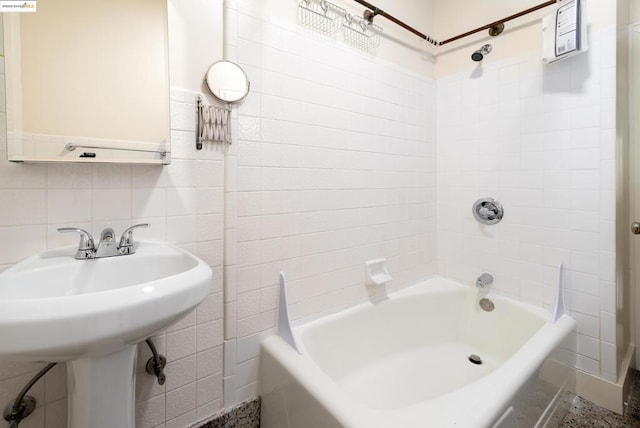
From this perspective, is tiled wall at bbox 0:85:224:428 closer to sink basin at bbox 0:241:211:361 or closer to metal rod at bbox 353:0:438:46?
sink basin at bbox 0:241:211:361

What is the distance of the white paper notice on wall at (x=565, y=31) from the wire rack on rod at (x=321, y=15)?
1059 mm

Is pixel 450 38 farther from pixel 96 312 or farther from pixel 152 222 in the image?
pixel 96 312

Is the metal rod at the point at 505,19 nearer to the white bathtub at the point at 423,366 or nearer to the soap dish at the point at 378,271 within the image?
the soap dish at the point at 378,271

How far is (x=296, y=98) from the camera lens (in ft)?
4.55

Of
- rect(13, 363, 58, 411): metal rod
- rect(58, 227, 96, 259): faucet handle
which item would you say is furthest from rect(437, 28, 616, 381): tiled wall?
rect(13, 363, 58, 411): metal rod

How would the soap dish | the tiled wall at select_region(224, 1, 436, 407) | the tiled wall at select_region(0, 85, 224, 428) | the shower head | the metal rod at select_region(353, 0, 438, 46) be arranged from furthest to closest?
1. the shower head
2. the soap dish
3. the metal rod at select_region(353, 0, 438, 46)
4. the tiled wall at select_region(224, 1, 436, 407)
5. the tiled wall at select_region(0, 85, 224, 428)

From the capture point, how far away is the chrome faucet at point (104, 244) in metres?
0.88

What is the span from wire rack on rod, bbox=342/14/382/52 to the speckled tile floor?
7.24ft

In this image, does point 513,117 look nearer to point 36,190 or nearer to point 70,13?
point 70,13

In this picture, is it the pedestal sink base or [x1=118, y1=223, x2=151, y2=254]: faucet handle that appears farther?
[x1=118, y1=223, x2=151, y2=254]: faucet handle

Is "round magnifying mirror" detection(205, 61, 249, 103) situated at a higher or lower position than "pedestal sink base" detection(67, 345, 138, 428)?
higher

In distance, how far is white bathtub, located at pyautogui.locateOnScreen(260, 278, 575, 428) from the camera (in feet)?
2.98

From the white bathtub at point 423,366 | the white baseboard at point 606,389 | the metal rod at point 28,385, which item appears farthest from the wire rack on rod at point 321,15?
the white baseboard at point 606,389

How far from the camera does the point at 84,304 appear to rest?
1.85 ft
